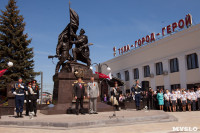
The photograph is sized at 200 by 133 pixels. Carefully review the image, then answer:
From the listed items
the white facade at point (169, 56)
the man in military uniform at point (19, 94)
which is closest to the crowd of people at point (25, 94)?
the man in military uniform at point (19, 94)

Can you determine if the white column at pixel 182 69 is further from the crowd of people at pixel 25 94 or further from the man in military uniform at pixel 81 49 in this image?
the crowd of people at pixel 25 94

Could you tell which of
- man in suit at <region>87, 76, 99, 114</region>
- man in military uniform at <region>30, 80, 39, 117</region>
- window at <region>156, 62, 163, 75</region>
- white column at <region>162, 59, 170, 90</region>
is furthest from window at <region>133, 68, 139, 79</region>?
man in military uniform at <region>30, 80, 39, 117</region>

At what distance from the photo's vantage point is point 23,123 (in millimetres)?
7895

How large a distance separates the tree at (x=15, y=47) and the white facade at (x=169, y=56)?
16.8 meters

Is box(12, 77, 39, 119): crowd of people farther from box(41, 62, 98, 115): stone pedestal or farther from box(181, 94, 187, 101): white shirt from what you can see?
box(181, 94, 187, 101): white shirt

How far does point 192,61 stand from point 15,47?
2137cm

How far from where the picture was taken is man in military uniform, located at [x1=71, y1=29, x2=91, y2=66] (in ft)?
45.3

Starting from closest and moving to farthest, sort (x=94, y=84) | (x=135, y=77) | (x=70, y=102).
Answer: (x=94, y=84) → (x=70, y=102) → (x=135, y=77)

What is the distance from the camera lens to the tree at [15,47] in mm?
26125

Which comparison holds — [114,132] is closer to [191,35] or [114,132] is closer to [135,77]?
[191,35]

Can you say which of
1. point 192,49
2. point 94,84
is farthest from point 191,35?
point 94,84

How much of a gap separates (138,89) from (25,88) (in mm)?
6563

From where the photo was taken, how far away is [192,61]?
2659 centimetres

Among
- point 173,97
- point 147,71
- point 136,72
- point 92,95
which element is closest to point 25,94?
point 92,95
